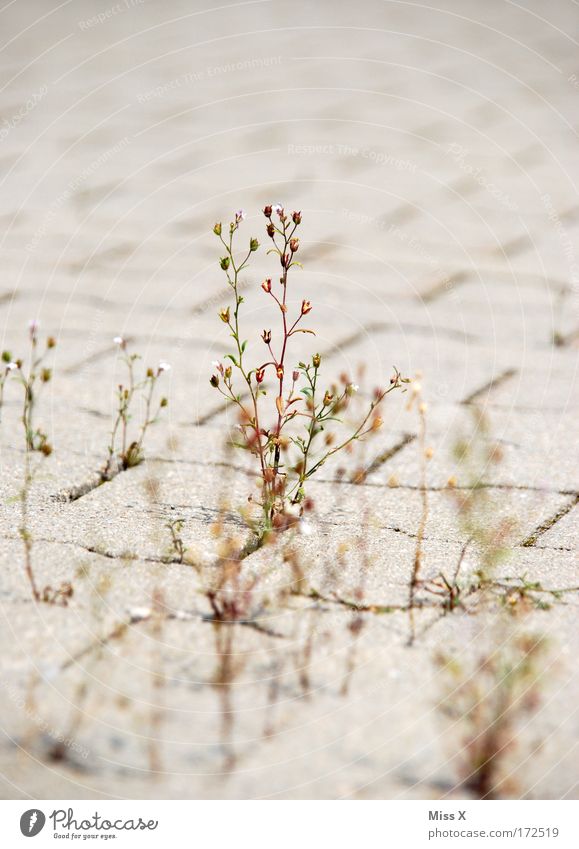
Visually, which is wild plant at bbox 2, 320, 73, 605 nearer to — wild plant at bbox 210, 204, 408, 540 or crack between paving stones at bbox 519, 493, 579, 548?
wild plant at bbox 210, 204, 408, 540

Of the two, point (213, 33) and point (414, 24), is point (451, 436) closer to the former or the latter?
point (213, 33)

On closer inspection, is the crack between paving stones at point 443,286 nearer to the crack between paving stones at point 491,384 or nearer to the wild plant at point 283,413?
the wild plant at point 283,413

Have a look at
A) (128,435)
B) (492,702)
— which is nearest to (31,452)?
(128,435)

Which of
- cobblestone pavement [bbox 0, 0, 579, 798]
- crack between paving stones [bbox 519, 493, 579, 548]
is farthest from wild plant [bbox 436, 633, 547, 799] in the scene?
crack between paving stones [bbox 519, 493, 579, 548]

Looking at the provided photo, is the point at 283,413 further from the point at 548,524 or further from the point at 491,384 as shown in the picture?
the point at 491,384

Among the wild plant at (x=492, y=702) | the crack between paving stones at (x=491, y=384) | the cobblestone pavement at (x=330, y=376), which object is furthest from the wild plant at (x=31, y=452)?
the crack between paving stones at (x=491, y=384)
